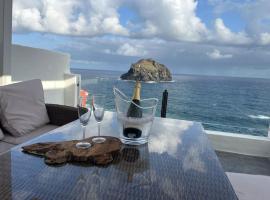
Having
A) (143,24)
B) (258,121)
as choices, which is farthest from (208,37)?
(258,121)

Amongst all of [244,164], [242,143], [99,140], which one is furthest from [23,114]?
[242,143]

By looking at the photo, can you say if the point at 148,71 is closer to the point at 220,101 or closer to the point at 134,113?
the point at 220,101

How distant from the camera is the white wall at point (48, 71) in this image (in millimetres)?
3920

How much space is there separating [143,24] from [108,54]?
96cm

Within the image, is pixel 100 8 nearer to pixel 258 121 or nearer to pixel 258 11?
pixel 258 11

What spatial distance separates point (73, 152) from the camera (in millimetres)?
1216

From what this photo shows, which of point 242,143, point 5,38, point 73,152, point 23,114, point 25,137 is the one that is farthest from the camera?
point 242,143

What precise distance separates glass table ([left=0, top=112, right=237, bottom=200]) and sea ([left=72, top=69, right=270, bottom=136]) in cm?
236

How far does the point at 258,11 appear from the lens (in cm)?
407

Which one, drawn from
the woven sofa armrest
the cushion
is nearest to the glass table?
the cushion

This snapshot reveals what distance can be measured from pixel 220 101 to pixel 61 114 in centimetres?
238

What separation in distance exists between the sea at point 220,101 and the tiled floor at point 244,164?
0.45 meters

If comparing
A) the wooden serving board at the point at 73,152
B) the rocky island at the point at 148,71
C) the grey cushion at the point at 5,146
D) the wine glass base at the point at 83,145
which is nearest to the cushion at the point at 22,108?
the grey cushion at the point at 5,146

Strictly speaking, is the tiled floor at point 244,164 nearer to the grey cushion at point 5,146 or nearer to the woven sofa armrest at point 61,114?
the woven sofa armrest at point 61,114
